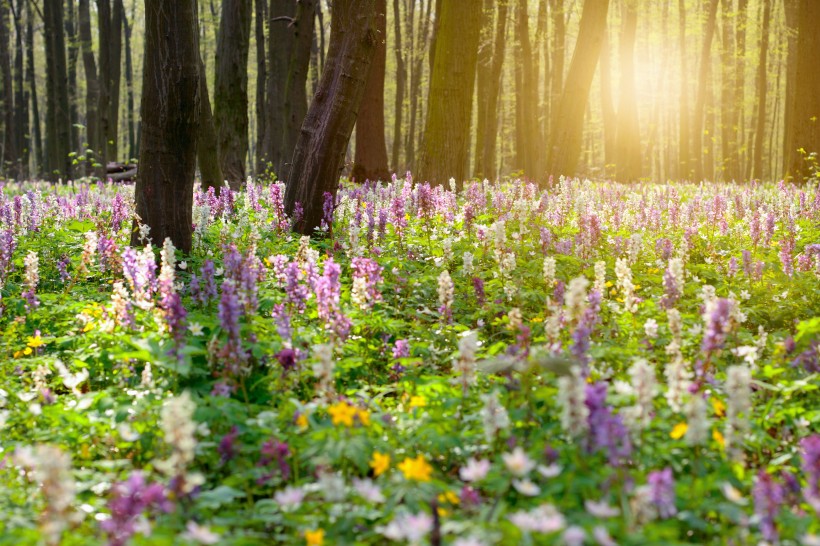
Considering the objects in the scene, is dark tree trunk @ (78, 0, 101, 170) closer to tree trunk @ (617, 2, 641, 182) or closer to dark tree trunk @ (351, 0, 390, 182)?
dark tree trunk @ (351, 0, 390, 182)

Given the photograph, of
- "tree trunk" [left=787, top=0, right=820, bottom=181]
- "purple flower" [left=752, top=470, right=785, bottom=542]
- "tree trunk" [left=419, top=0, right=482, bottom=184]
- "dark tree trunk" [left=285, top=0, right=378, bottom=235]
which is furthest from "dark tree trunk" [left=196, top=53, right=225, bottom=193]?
"tree trunk" [left=787, top=0, right=820, bottom=181]

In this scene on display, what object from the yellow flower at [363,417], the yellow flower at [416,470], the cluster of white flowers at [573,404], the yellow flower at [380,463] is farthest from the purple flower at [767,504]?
the yellow flower at [363,417]

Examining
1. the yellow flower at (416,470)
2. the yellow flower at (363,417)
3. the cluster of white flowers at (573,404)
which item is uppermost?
the cluster of white flowers at (573,404)

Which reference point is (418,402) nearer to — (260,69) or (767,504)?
(767,504)

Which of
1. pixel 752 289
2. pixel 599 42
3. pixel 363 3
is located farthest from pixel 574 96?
pixel 752 289

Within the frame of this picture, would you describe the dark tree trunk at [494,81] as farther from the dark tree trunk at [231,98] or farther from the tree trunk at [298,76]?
the dark tree trunk at [231,98]

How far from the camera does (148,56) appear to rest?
7.05 m

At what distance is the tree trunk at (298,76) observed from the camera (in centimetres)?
1644

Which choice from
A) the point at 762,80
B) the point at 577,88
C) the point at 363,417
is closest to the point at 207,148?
the point at 577,88

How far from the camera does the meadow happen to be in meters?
2.51

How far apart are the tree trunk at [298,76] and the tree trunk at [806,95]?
1122 centimetres

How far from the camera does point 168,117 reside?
23.1 ft

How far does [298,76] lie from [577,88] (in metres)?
6.45

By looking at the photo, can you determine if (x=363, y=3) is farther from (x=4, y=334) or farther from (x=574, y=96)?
(x=574, y=96)
